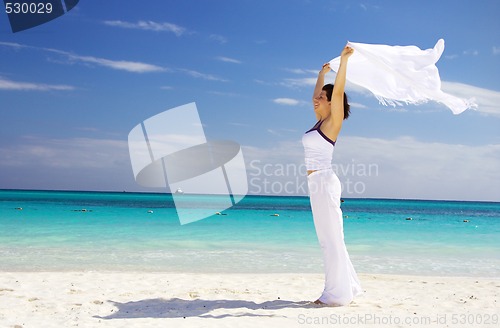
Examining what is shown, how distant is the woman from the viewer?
5434 millimetres

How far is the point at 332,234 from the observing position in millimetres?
5469

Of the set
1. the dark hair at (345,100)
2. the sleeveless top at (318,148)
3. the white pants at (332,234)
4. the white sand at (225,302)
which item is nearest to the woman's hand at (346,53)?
the dark hair at (345,100)

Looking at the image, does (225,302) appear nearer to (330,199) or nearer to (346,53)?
(330,199)

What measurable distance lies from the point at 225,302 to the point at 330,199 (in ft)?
5.84

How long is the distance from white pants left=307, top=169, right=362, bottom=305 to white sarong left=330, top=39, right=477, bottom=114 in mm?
1340

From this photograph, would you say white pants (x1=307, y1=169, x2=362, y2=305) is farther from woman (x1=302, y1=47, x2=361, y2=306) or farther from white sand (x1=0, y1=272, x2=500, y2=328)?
white sand (x1=0, y1=272, x2=500, y2=328)

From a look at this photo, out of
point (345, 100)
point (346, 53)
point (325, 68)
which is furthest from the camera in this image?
point (325, 68)

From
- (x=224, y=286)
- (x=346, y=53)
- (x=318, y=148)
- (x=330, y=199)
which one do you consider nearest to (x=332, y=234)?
(x=330, y=199)

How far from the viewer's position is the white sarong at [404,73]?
5.47 meters

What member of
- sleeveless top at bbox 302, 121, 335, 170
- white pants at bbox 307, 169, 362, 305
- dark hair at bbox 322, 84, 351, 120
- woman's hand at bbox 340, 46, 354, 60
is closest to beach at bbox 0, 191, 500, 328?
white pants at bbox 307, 169, 362, 305

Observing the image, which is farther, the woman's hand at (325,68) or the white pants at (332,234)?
the woman's hand at (325,68)

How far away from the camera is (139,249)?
1241 cm

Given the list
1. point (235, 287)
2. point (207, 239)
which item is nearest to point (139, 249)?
point (207, 239)

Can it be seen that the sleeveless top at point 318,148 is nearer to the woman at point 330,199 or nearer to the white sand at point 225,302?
the woman at point 330,199
